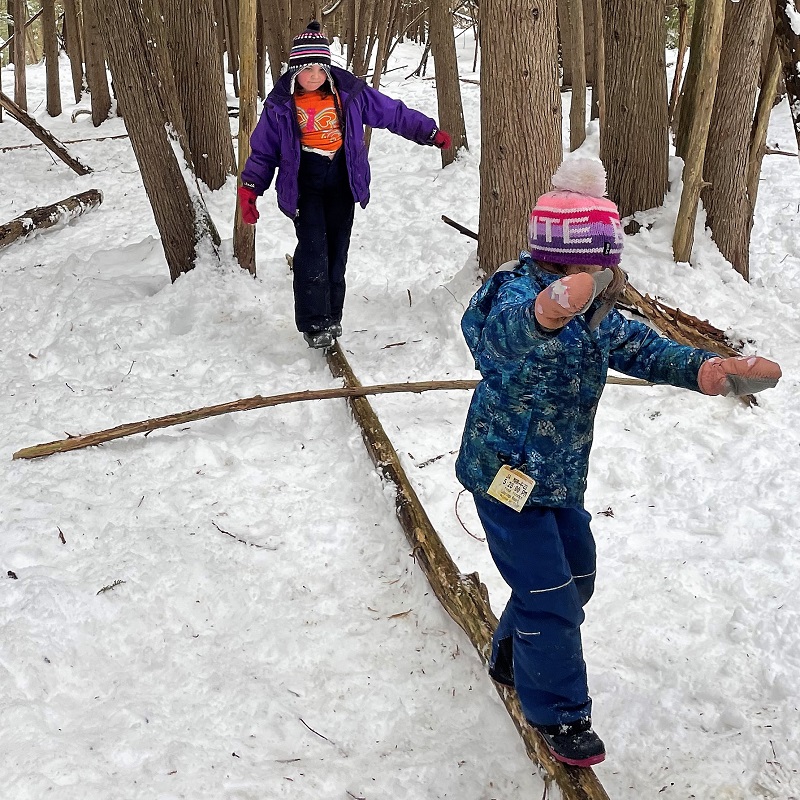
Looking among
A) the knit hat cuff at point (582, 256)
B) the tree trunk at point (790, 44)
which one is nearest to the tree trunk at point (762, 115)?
the tree trunk at point (790, 44)

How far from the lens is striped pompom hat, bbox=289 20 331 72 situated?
482cm

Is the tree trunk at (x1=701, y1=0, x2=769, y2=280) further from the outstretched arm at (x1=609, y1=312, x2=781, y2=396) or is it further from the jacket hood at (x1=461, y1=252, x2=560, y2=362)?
the jacket hood at (x1=461, y1=252, x2=560, y2=362)

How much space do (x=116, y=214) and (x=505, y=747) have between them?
26.0ft

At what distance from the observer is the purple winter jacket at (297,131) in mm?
4891

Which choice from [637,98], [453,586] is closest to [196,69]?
[637,98]

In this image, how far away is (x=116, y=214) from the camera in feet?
29.2

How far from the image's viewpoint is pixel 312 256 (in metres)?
5.23

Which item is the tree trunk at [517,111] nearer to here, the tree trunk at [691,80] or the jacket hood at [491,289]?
the tree trunk at [691,80]

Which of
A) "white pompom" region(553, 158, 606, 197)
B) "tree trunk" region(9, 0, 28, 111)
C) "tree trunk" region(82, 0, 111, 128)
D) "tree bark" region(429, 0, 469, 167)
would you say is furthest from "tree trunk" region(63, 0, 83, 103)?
"white pompom" region(553, 158, 606, 197)

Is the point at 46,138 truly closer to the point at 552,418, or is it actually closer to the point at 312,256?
the point at 312,256

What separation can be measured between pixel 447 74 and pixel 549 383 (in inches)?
315

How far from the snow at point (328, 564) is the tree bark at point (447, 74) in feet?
13.0

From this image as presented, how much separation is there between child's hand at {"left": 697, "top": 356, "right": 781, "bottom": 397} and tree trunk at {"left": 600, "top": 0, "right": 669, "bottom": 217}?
14.9ft

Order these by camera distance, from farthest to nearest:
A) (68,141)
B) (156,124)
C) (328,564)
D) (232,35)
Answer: (232,35)
(68,141)
(156,124)
(328,564)
